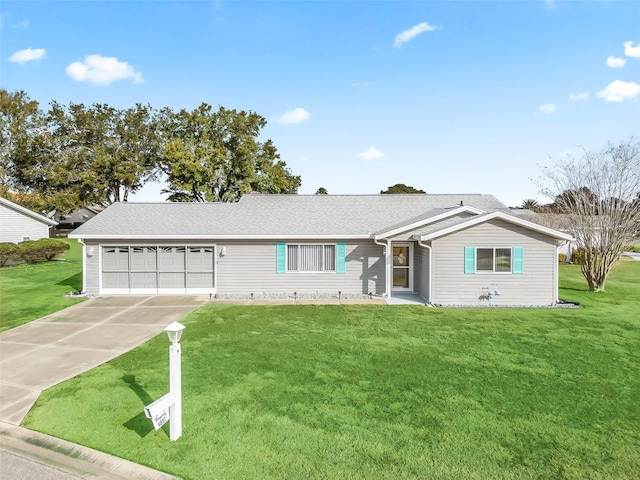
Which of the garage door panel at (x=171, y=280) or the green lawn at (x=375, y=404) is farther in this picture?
the garage door panel at (x=171, y=280)

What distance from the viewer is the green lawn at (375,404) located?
4027mm

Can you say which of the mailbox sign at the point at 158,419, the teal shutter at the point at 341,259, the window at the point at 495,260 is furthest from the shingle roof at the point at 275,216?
the mailbox sign at the point at 158,419

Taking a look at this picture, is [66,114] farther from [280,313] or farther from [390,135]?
[280,313]

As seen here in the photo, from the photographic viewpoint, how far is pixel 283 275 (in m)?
14.2

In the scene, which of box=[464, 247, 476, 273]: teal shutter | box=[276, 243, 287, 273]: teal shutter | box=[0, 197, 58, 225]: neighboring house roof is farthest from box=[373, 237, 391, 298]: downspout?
box=[0, 197, 58, 225]: neighboring house roof

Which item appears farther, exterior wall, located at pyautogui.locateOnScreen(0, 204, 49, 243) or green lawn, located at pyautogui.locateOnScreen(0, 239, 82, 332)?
exterior wall, located at pyautogui.locateOnScreen(0, 204, 49, 243)

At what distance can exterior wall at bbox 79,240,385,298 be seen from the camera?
1412cm

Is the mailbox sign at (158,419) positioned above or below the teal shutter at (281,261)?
below

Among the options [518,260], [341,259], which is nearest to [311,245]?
[341,259]

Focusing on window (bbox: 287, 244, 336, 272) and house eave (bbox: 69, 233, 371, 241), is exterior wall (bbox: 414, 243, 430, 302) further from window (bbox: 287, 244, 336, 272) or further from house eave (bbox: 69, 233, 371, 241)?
window (bbox: 287, 244, 336, 272)

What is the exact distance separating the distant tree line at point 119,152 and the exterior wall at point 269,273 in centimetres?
2169

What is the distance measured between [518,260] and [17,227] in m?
31.3

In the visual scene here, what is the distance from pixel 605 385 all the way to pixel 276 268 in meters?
10.5

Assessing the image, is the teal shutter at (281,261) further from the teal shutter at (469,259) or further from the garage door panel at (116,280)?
the teal shutter at (469,259)
